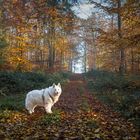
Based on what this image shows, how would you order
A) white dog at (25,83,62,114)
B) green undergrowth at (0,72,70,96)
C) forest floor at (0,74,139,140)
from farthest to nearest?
green undergrowth at (0,72,70,96) → white dog at (25,83,62,114) → forest floor at (0,74,139,140)

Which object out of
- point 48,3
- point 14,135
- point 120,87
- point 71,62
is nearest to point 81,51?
point 71,62

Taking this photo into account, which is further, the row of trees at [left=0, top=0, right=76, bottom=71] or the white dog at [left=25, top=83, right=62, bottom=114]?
the row of trees at [left=0, top=0, right=76, bottom=71]

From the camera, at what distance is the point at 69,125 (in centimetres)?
1009

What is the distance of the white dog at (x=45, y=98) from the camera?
12.2m

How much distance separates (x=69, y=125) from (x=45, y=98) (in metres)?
2.48

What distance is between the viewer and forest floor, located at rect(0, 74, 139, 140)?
340 inches

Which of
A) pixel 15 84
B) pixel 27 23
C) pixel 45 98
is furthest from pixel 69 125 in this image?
pixel 27 23

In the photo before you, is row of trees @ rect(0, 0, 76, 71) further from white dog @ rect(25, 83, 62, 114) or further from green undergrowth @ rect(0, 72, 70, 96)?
white dog @ rect(25, 83, 62, 114)

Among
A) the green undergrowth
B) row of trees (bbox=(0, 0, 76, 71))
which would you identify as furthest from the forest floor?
row of trees (bbox=(0, 0, 76, 71))

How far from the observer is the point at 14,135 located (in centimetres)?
888

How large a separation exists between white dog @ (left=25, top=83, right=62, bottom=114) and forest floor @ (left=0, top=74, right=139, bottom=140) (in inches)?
15.0

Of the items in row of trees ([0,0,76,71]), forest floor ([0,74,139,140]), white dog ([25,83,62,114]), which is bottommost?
forest floor ([0,74,139,140])

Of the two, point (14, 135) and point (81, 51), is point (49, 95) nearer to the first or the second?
point (14, 135)

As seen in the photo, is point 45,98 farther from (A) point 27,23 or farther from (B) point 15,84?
(A) point 27,23
